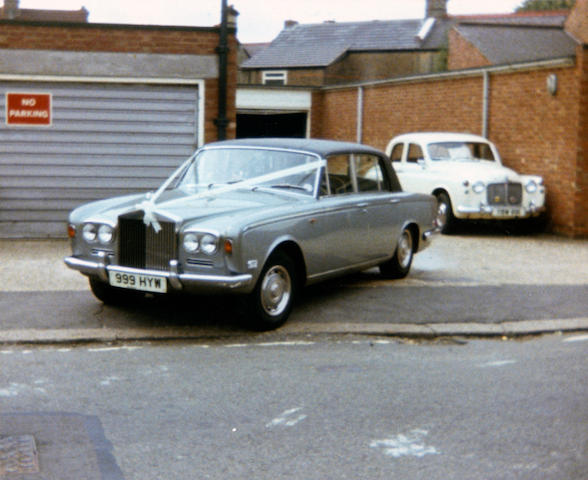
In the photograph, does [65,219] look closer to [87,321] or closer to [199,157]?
[199,157]

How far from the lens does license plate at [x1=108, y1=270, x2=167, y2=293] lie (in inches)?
280

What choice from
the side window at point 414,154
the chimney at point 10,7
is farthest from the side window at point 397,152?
the chimney at point 10,7

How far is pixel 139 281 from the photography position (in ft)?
23.7

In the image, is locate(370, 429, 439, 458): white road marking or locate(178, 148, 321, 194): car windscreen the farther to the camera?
locate(178, 148, 321, 194): car windscreen

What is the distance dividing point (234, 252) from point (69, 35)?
23.6 feet

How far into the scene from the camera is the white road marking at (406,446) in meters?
4.55

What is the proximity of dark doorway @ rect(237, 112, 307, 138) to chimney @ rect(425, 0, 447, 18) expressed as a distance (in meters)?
23.7

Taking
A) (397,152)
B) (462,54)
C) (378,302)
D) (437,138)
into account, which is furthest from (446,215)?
(462,54)

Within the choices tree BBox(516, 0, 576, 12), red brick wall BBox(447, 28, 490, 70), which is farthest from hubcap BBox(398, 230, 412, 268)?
tree BBox(516, 0, 576, 12)

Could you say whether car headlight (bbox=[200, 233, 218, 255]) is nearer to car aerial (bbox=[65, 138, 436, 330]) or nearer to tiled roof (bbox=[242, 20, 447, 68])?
car aerial (bbox=[65, 138, 436, 330])

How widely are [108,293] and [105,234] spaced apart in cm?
92

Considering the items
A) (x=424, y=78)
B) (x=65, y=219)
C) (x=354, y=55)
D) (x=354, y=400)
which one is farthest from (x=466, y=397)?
(x=354, y=55)

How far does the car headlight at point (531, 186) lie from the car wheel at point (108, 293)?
8.88m

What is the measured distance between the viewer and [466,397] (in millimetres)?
5609
